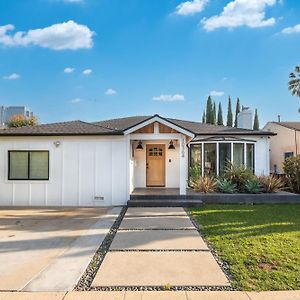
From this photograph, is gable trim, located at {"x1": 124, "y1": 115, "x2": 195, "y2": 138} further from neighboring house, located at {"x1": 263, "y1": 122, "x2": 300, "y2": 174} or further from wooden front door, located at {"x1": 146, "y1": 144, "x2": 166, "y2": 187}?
neighboring house, located at {"x1": 263, "y1": 122, "x2": 300, "y2": 174}

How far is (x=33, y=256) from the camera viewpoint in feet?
18.4

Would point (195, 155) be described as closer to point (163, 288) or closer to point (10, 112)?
point (163, 288)

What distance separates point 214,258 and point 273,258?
1.02m

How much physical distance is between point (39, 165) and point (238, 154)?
32.0 ft

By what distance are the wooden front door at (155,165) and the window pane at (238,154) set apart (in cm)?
372

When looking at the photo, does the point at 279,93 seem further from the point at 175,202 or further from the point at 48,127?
the point at 48,127

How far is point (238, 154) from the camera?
1559 centimetres

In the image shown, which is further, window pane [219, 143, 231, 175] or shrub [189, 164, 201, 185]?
window pane [219, 143, 231, 175]

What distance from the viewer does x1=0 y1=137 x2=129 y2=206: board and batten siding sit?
1227 cm

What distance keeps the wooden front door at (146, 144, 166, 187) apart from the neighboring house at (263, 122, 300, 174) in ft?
40.9

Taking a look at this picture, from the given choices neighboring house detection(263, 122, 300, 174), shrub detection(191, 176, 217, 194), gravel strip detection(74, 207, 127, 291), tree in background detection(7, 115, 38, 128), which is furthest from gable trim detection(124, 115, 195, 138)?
neighboring house detection(263, 122, 300, 174)

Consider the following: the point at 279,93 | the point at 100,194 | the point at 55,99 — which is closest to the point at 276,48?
the point at 279,93

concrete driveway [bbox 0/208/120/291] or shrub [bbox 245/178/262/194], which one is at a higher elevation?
shrub [bbox 245/178/262/194]

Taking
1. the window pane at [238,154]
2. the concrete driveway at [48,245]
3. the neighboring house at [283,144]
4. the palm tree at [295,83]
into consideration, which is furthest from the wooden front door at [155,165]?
the neighboring house at [283,144]
